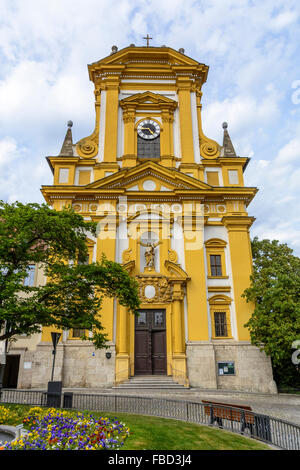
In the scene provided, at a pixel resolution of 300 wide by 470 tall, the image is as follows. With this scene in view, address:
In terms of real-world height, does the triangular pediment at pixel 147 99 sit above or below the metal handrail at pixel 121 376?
above

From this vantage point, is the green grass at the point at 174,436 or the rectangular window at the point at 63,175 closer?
the green grass at the point at 174,436

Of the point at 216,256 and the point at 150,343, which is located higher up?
the point at 216,256

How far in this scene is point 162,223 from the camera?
26.4 m

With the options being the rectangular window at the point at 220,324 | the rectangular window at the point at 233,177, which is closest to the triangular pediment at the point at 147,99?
the rectangular window at the point at 233,177

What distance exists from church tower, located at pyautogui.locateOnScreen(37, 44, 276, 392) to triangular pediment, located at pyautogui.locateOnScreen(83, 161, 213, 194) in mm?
74

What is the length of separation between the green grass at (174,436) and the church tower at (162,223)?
1058 centimetres

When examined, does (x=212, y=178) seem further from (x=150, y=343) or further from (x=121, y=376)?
(x=121, y=376)

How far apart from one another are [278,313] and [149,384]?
339 inches

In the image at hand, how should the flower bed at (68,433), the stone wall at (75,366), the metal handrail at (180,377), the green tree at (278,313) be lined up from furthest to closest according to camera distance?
the stone wall at (75,366)
the metal handrail at (180,377)
the green tree at (278,313)
the flower bed at (68,433)

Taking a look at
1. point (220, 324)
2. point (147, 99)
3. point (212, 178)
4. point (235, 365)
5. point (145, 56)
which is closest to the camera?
point (235, 365)

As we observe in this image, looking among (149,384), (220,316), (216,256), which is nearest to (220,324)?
(220,316)

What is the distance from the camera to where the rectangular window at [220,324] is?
24.5 meters

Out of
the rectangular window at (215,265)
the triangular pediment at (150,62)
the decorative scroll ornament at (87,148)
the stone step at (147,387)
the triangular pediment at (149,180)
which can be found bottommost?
the stone step at (147,387)

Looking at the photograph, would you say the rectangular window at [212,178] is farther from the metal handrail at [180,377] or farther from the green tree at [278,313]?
the metal handrail at [180,377]
